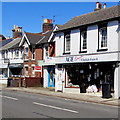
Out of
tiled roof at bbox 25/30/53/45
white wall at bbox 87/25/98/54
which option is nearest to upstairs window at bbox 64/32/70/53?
white wall at bbox 87/25/98/54

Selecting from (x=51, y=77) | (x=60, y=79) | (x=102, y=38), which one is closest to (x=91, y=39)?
(x=102, y=38)

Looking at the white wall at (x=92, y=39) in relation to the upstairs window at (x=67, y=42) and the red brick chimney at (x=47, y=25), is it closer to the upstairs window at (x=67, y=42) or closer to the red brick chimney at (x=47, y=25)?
the upstairs window at (x=67, y=42)

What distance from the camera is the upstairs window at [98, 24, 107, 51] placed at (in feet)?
62.2

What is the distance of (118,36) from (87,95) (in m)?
5.70

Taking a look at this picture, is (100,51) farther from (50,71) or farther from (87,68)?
(50,71)

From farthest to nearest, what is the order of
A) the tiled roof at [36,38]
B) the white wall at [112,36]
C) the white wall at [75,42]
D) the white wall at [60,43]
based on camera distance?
the tiled roof at [36,38] → the white wall at [60,43] → the white wall at [75,42] → the white wall at [112,36]

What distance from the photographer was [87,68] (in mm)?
20797

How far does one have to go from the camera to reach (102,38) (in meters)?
19.2

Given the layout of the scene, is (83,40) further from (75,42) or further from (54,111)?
(54,111)

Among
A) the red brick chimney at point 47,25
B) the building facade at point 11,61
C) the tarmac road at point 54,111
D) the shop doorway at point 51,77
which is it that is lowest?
the tarmac road at point 54,111

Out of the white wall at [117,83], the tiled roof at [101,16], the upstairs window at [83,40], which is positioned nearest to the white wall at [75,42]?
the upstairs window at [83,40]

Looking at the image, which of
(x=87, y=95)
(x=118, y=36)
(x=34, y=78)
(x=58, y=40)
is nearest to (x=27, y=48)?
(x=34, y=78)

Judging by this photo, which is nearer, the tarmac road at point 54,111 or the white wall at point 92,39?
the tarmac road at point 54,111

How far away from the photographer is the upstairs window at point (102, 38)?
62.2 feet
